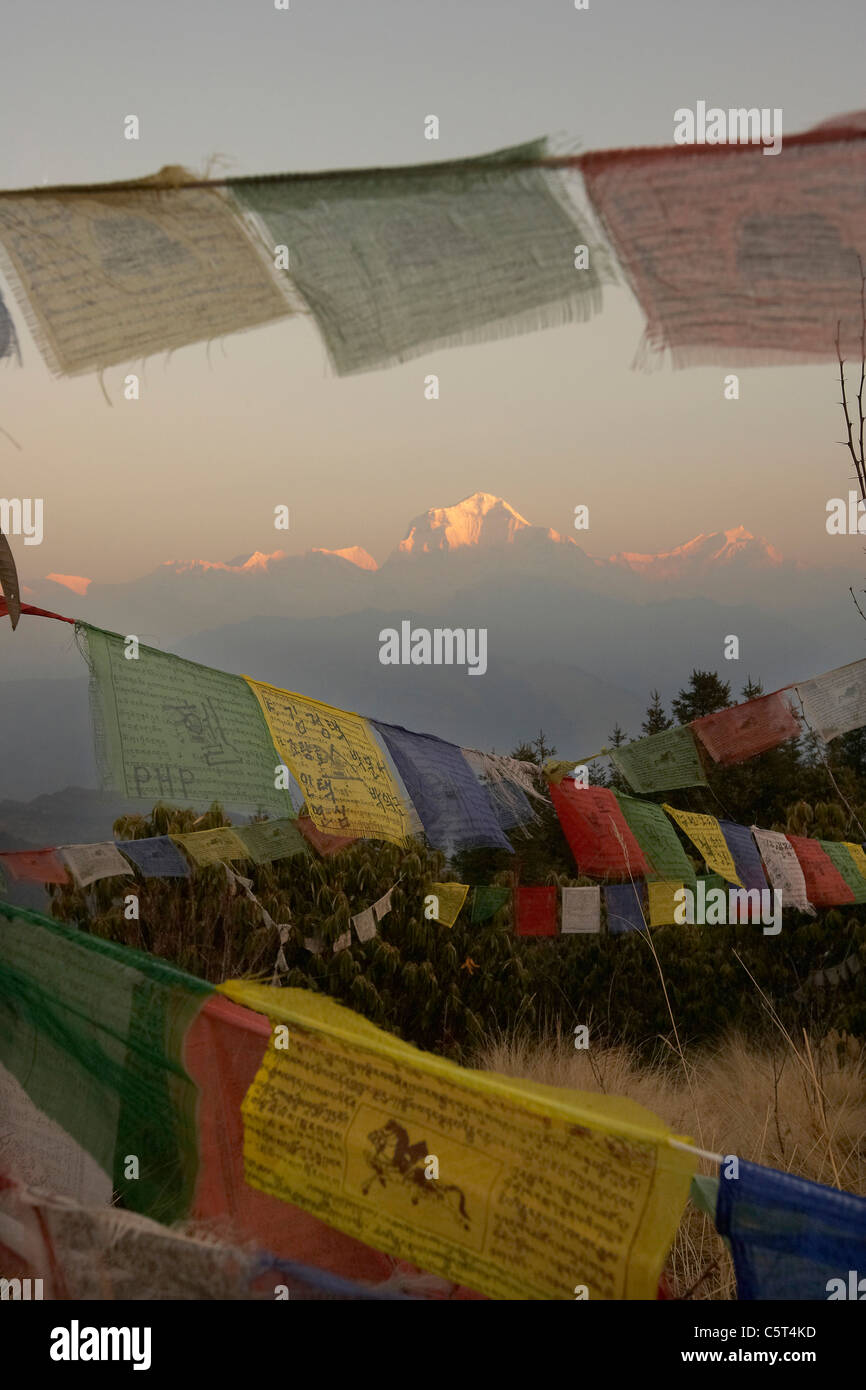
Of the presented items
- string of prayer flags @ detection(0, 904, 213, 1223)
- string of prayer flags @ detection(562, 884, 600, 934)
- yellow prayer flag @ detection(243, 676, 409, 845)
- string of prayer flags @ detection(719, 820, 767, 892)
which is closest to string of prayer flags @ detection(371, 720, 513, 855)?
yellow prayer flag @ detection(243, 676, 409, 845)

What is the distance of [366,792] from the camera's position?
4.32 metres

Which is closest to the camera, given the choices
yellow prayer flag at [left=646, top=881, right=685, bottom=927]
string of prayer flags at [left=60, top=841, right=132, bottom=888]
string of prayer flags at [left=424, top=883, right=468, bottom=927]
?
string of prayer flags at [left=60, top=841, right=132, bottom=888]

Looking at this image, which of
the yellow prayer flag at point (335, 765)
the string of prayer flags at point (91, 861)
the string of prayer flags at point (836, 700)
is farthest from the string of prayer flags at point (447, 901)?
the yellow prayer flag at point (335, 765)

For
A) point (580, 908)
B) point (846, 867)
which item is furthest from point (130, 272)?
point (846, 867)

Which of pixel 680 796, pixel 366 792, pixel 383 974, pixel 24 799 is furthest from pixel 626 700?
pixel 366 792

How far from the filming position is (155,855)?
6832 millimetres

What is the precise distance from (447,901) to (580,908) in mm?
1223

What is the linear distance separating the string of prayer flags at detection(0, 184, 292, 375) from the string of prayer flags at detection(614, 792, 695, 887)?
4572mm

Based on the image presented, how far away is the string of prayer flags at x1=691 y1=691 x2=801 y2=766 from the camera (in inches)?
219

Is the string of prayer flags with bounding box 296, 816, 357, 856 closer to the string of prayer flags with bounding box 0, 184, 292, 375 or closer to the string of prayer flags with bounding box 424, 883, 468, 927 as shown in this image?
the string of prayer flags with bounding box 424, 883, 468, 927

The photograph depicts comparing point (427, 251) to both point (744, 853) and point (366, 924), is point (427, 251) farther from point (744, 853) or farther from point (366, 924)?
point (366, 924)

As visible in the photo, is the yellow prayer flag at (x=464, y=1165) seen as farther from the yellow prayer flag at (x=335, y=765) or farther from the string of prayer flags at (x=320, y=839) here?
the string of prayer flags at (x=320, y=839)

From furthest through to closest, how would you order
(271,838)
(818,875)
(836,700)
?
1. (818,875)
2. (271,838)
3. (836,700)
